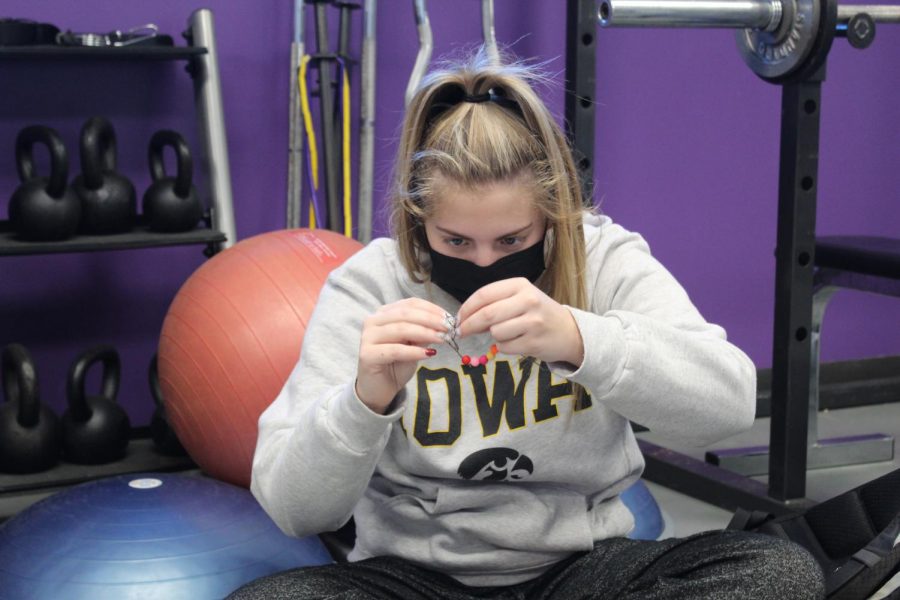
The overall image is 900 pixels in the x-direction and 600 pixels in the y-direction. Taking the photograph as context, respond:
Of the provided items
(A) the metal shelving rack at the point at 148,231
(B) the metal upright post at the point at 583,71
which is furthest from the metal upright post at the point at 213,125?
(B) the metal upright post at the point at 583,71

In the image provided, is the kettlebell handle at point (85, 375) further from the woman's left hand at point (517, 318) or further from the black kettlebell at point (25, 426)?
the woman's left hand at point (517, 318)

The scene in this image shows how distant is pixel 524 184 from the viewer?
1.39 metres

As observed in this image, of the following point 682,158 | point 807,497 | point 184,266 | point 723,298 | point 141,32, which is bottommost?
point 807,497

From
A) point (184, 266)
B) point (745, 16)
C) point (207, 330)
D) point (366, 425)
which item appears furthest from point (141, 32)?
point (366, 425)

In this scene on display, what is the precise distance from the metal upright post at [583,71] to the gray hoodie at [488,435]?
1.06m

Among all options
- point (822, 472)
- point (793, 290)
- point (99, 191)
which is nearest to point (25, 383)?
point (99, 191)

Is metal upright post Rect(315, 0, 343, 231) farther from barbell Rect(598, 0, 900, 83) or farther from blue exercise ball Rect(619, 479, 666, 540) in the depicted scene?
blue exercise ball Rect(619, 479, 666, 540)

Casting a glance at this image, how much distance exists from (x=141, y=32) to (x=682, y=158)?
64.1 inches

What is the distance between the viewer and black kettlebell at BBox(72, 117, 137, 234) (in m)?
2.48

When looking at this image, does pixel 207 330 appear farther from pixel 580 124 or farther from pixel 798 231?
pixel 798 231

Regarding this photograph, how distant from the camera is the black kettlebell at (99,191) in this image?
2.48 metres

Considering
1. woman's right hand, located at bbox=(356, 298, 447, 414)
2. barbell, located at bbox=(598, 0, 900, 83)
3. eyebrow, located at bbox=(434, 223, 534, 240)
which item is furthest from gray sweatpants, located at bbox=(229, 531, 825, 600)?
barbell, located at bbox=(598, 0, 900, 83)

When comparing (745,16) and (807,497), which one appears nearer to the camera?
(745,16)

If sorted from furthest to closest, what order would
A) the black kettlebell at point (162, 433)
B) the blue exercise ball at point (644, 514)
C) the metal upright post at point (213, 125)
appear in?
the metal upright post at point (213, 125)
the black kettlebell at point (162, 433)
the blue exercise ball at point (644, 514)
